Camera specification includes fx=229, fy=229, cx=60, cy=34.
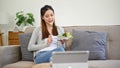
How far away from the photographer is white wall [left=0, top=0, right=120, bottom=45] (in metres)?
4.60

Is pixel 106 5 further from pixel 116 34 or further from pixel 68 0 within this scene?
pixel 116 34

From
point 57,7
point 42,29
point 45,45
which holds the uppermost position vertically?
point 57,7

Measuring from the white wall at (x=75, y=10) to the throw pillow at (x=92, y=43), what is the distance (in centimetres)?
197

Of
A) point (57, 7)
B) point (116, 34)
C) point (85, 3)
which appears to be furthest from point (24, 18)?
point (116, 34)

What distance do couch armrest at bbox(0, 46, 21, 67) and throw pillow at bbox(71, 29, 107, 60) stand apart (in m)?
0.68

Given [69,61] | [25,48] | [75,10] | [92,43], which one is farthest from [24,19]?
[69,61]

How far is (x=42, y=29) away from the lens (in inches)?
104

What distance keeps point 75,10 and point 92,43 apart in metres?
2.18

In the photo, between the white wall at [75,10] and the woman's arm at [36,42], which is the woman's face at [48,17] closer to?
the woman's arm at [36,42]

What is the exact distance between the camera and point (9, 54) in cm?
266

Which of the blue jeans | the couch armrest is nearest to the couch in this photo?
the couch armrest

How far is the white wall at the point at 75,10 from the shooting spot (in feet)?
15.1

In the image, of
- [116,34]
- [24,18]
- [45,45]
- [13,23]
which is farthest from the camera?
[13,23]

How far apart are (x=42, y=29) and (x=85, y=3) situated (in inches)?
88.2
